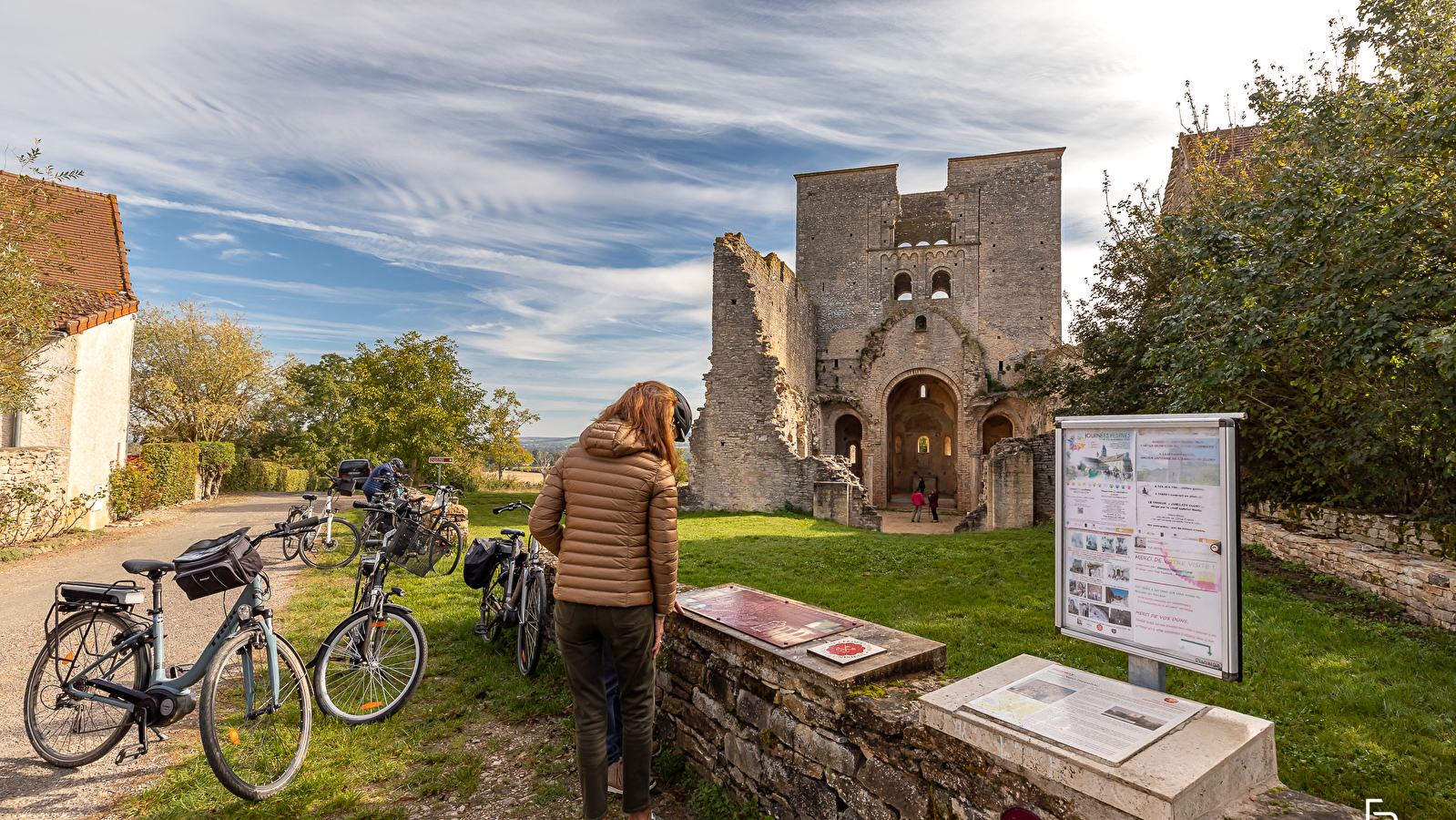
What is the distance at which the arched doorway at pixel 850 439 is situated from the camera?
2803 cm

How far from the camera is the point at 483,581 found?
5000mm

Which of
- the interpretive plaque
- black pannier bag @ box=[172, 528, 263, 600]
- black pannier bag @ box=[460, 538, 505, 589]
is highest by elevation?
black pannier bag @ box=[172, 528, 263, 600]

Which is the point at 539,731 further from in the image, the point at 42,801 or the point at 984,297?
the point at 984,297

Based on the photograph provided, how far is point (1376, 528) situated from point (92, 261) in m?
24.5

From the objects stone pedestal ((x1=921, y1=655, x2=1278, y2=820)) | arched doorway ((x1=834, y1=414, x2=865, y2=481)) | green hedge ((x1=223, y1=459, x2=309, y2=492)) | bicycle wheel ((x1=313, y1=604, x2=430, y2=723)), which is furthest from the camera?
arched doorway ((x1=834, y1=414, x2=865, y2=481))

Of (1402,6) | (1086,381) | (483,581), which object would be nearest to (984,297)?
(1086,381)

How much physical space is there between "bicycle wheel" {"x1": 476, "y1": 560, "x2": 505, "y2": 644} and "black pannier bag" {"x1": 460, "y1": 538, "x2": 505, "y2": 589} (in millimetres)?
80

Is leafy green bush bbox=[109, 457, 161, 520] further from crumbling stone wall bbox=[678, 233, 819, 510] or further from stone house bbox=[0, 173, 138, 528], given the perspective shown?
crumbling stone wall bbox=[678, 233, 819, 510]

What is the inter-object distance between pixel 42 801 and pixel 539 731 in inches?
89.5

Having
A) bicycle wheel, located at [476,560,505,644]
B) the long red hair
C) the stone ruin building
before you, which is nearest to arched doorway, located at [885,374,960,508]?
the stone ruin building

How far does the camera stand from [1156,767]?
1.68 meters

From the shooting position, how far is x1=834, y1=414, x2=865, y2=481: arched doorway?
28.0 m

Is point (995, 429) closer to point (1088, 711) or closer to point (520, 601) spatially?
point (520, 601)

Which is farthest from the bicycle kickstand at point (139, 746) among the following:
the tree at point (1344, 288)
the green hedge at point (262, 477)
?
the green hedge at point (262, 477)
